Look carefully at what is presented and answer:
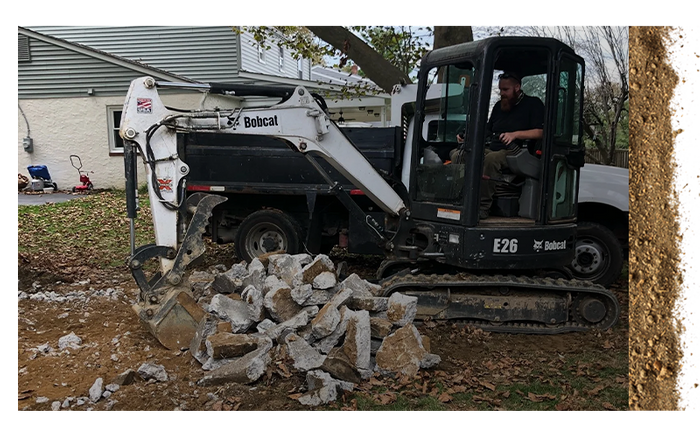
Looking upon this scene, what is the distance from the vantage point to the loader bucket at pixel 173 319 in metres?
5.45

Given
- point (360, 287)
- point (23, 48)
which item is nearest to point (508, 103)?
point (360, 287)

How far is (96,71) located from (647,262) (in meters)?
19.0

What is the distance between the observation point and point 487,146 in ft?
20.9

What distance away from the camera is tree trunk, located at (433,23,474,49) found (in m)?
10.8

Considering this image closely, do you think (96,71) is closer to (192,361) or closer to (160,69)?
(160,69)

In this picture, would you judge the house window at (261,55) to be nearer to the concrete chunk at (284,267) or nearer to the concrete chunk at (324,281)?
the concrete chunk at (284,267)

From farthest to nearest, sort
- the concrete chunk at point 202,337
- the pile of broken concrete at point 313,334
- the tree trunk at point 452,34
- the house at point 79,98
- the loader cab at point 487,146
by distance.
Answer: the house at point 79,98, the tree trunk at point 452,34, the loader cab at point 487,146, the concrete chunk at point 202,337, the pile of broken concrete at point 313,334

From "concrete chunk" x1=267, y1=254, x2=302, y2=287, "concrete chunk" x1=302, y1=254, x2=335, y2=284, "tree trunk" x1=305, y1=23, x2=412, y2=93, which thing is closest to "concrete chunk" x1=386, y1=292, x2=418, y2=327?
"concrete chunk" x1=302, y1=254, x2=335, y2=284

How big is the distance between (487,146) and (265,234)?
3965 millimetres

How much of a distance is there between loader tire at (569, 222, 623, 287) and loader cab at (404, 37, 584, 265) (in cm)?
134

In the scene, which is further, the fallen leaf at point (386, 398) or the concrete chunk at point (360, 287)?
the concrete chunk at point (360, 287)

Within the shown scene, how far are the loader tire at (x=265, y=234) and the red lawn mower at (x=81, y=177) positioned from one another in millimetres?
10988

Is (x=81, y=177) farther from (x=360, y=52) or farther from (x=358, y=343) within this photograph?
(x=358, y=343)

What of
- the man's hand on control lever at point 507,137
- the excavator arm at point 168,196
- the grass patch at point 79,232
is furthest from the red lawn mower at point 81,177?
the man's hand on control lever at point 507,137
